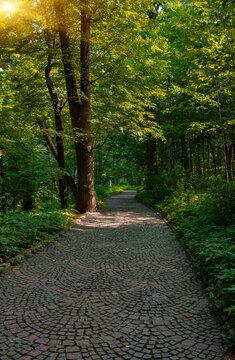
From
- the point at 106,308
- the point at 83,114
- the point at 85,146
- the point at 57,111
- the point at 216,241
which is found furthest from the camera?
the point at 85,146

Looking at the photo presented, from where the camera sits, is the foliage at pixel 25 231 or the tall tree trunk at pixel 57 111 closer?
the foliage at pixel 25 231

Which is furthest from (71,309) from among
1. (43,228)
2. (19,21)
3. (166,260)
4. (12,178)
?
(19,21)

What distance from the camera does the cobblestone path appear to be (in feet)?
7.68

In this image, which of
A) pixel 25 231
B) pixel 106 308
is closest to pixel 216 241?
pixel 106 308

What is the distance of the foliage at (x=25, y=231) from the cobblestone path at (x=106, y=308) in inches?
18.2

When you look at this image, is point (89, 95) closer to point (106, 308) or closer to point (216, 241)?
point (216, 241)

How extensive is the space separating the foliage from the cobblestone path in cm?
46

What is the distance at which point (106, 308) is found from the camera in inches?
122

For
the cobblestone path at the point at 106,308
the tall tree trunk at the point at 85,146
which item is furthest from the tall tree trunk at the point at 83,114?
the cobblestone path at the point at 106,308

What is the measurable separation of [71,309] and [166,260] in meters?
2.49

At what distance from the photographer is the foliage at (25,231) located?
4.93m

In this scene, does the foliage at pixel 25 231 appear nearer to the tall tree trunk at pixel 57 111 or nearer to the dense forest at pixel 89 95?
the dense forest at pixel 89 95

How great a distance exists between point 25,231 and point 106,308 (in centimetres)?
361

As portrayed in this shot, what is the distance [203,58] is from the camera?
785cm
